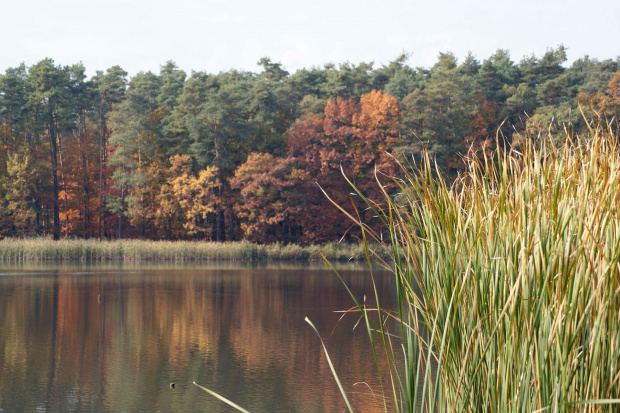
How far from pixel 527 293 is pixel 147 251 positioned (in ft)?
A: 99.1

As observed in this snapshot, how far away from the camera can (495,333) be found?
2949 millimetres

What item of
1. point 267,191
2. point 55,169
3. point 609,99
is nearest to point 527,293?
point 267,191

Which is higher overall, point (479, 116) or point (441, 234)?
point (479, 116)

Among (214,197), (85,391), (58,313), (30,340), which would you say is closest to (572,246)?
(85,391)

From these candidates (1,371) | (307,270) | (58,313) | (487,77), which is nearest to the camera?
(1,371)

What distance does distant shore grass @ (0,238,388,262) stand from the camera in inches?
1184

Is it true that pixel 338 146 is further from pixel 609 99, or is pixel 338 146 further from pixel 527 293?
pixel 527 293

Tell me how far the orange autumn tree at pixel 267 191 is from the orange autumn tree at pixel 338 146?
786mm

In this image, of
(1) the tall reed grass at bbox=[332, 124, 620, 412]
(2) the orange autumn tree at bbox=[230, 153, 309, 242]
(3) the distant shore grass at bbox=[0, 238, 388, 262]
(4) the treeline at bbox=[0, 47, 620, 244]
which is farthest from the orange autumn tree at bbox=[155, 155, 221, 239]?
(1) the tall reed grass at bbox=[332, 124, 620, 412]

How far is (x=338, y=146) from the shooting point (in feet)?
131

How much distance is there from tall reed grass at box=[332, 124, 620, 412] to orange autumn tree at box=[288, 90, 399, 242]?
1378 inches

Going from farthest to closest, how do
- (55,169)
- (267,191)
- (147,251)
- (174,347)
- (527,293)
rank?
(55,169), (267,191), (147,251), (174,347), (527,293)

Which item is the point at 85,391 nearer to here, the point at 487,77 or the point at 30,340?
the point at 30,340

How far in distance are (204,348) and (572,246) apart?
8.53 meters
